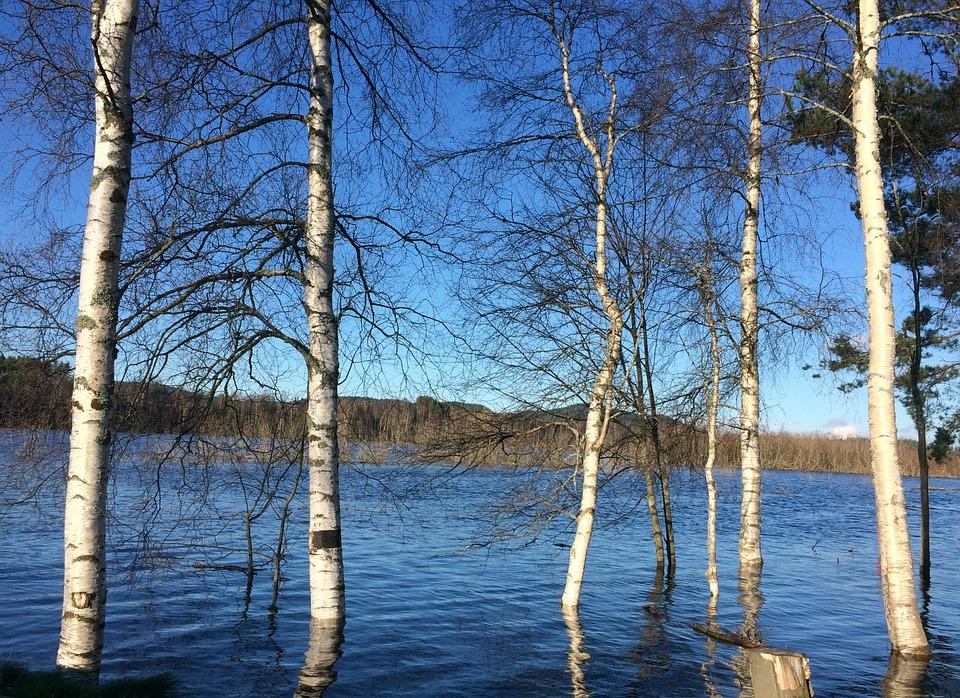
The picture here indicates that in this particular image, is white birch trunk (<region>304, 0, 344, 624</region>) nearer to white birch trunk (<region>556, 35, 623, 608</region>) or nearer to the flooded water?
the flooded water

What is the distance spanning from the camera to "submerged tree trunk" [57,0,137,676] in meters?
5.34

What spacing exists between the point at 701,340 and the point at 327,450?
634 centimetres

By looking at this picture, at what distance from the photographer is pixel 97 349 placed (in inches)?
218

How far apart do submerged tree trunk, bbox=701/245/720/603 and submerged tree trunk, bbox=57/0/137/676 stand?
7.12 m

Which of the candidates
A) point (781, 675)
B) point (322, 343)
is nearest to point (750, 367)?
point (322, 343)

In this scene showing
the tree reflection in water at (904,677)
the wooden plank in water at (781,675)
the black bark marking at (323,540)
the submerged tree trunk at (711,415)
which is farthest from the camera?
the submerged tree trunk at (711,415)

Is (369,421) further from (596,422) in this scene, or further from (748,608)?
(748,608)

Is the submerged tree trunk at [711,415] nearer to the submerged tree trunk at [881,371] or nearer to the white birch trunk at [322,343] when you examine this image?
the submerged tree trunk at [881,371]

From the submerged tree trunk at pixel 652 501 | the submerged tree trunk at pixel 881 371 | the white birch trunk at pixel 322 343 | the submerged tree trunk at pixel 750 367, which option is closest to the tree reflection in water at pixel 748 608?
the submerged tree trunk at pixel 750 367

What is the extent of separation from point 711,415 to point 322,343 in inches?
224

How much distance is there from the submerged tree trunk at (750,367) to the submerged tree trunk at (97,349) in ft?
27.2

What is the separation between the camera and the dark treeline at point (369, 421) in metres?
5.86

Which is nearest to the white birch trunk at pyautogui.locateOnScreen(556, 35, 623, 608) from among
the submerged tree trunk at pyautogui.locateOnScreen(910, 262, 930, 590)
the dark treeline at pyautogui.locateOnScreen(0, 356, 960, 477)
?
the dark treeline at pyautogui.locateOnScreen(0, 356, 960, 477)

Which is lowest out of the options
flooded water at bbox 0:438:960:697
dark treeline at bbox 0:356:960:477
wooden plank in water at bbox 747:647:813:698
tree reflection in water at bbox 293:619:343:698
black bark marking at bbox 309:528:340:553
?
flooded water at bbox 0:438:960:697
